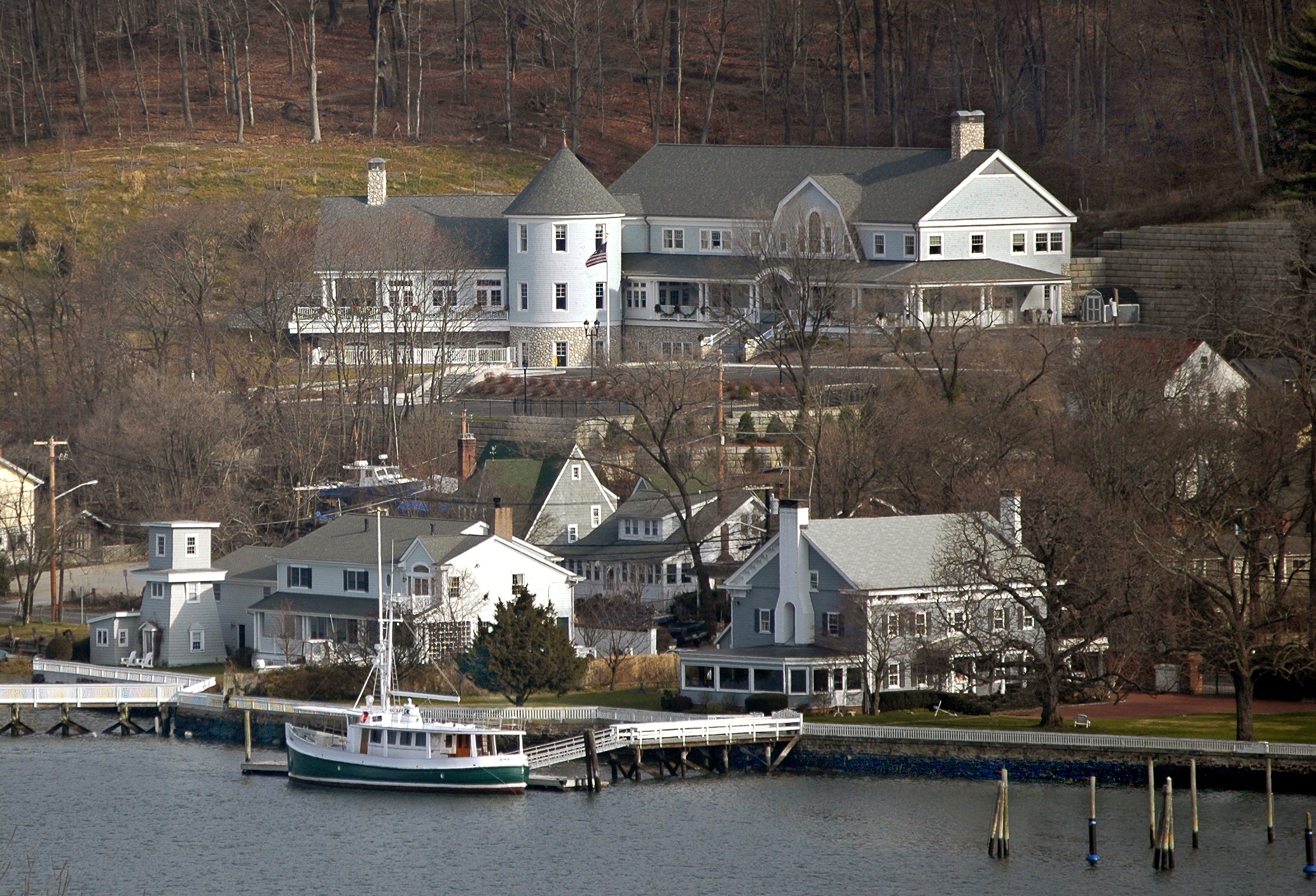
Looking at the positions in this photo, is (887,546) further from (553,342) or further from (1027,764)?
(553,342)

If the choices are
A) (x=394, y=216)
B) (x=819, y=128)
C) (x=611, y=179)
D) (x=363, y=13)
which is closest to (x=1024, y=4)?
(x=819, y=128)

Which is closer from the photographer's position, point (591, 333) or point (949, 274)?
point (949, 274)

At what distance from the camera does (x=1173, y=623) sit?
167 ft

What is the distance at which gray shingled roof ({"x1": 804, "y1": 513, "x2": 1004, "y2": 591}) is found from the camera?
57094 millimetres

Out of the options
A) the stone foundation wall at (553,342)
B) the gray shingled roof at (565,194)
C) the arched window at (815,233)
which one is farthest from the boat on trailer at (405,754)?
the gray shingled roof at (565,194)

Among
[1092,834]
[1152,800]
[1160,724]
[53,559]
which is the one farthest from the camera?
[53,559]

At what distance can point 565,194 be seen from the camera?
322 feet

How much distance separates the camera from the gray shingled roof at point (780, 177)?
9462cm

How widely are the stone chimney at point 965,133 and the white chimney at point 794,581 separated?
133 ft

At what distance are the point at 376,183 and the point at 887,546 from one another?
48.5m

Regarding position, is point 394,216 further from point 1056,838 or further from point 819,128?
point 1056,838

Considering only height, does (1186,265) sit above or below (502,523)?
above

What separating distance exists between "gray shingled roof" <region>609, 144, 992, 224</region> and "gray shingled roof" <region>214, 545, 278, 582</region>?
1234 inches

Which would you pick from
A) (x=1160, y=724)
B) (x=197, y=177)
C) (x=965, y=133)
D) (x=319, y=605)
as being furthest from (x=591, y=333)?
(x=1160, y=724)
